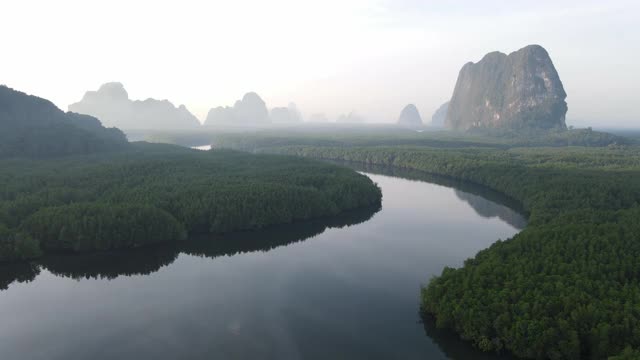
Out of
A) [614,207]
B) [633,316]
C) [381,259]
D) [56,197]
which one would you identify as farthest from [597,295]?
[56,197]

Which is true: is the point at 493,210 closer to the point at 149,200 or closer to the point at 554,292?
the point at 554,292

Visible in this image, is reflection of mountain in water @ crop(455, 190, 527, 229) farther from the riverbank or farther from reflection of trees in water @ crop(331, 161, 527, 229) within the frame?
the riverbank

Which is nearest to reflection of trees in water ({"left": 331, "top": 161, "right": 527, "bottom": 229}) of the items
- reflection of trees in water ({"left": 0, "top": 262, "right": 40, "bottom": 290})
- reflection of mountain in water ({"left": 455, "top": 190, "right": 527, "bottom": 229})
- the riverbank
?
reflection of mountain in water ({"left": 455, "top": 190, "right": 527, "bottom": 229})

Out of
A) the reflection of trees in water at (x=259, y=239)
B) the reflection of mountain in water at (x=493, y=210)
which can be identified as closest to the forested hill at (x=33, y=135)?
the reflection of trees in water at (x=259, y=239)

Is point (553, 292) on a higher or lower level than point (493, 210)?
higher

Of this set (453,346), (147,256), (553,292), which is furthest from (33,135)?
(553,292)

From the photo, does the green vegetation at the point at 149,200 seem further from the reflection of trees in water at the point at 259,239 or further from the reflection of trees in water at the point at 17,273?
the reflection of trees in water at the point at 259,239
